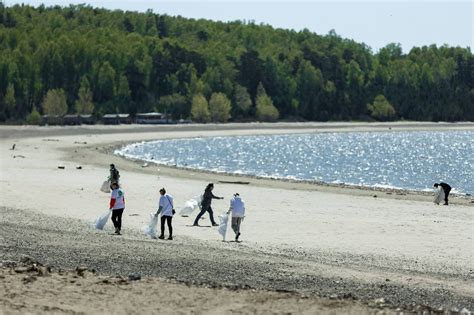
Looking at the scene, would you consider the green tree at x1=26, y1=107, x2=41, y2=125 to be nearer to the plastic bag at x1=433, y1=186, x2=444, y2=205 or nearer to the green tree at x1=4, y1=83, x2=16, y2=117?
the green tree at x1=4, y1=83, x2=16, y2=117

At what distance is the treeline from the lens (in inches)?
5763

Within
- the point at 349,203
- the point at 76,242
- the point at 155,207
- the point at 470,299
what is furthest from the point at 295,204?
the point at 470,299

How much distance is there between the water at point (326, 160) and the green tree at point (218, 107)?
2463 centimetres

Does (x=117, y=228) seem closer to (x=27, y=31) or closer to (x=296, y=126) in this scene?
(x=296, y=126)

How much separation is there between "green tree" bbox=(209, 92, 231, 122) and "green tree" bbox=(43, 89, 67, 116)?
93.7 ft

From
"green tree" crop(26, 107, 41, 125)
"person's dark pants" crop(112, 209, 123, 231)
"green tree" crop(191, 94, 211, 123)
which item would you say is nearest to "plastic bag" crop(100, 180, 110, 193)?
"person's dark pants" crop(112, 209, 123, 231)

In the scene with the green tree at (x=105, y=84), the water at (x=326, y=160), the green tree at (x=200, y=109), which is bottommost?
the water at (x=326, y=160)

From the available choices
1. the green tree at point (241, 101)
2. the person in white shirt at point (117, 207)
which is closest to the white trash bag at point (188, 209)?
the person in white shirt at point (117, 207)

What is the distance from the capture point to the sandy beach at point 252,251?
13.4 meters

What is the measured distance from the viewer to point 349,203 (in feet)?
121

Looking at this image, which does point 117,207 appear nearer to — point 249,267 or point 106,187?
point 249,267

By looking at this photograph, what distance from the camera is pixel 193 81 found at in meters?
164

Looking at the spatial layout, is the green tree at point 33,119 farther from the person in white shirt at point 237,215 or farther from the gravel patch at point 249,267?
the gravel patch at point 249,267

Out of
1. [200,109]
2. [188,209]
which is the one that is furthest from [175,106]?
[188,209]
